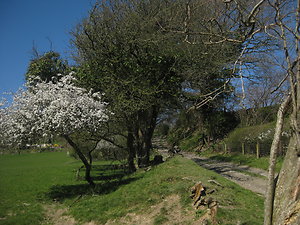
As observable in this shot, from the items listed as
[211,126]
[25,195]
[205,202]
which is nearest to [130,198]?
[205,202]

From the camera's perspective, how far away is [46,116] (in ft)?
31.8

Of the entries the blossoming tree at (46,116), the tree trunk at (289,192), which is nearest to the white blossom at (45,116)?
the blossoming tree at (46,116)

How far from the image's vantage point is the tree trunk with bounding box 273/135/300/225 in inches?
126

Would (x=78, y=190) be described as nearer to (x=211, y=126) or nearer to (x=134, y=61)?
(x=134, y=61)

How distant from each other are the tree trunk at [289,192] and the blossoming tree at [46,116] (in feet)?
25.1

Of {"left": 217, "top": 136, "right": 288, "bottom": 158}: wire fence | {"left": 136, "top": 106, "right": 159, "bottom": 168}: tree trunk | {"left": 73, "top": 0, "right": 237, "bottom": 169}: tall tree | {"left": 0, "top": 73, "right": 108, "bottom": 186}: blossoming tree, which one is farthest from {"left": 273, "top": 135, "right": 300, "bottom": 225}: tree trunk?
{"left": 136, "top": 106, "right": 159, "bottom": 168}: tree trunk

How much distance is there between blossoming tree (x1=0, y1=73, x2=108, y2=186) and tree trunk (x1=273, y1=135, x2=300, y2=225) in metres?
7.64

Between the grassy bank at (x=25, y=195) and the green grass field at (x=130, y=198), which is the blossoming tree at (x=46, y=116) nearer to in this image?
the grassy bank at (x=25, y=195)

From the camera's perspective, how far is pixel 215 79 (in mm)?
13797

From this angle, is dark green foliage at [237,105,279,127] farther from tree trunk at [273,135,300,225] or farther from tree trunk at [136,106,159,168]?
tree trunk at [273,135,300,225]

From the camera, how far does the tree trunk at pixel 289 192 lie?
3196 mm

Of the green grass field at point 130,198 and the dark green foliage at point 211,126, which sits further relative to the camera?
the dark green foliage at point 211,126

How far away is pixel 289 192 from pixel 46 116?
8.18m

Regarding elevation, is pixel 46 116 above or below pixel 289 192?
above
